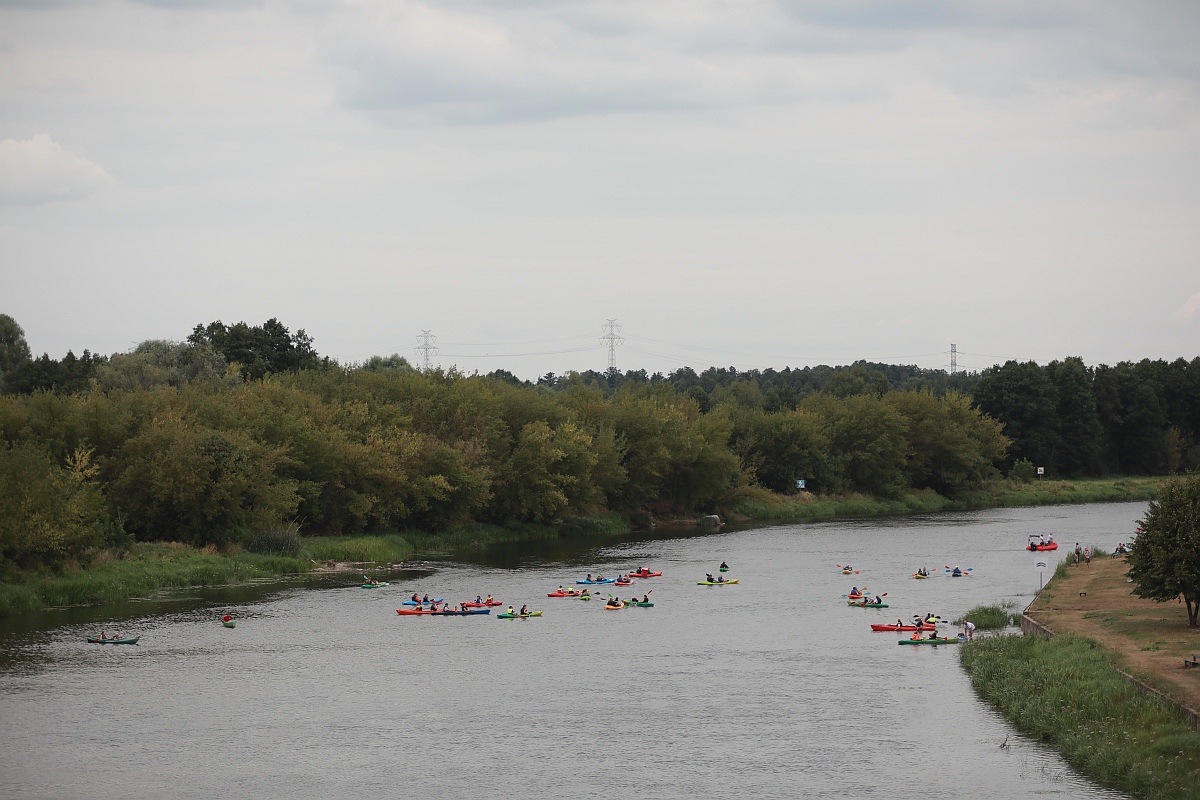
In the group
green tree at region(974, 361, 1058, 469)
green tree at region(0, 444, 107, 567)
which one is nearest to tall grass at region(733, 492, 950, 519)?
green tree at region(974, 361, 1058, 469)

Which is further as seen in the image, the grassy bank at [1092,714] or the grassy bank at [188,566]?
the grassy bank at [188,566]

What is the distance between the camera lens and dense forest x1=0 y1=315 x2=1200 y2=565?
60.3 metres

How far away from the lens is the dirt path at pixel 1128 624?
3034 cm

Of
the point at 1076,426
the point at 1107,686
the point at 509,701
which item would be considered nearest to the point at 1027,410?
the point at 1076,426

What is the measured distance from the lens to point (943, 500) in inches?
4739

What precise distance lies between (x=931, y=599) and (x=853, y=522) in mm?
45914

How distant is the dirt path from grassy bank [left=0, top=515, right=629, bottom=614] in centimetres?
4034

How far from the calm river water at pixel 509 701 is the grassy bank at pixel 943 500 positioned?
1902 inches

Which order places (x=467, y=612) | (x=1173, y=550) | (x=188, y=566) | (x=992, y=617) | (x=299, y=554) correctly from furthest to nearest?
(x=299, y=554)
(x=188, y=566)
(x=467, y=612)
(x=992, y=617)
(x=1173, y=550)

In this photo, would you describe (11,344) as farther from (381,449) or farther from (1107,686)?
(1107,686)

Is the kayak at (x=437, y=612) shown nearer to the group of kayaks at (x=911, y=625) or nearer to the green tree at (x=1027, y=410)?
the group of kayaks at (x=911, y=625)

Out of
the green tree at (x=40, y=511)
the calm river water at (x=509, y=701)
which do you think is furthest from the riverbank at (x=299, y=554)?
the calm river water at (x=509, y=701)

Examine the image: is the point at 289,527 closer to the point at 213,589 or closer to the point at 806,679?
the point at 213,589

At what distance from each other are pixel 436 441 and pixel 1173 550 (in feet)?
181
